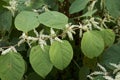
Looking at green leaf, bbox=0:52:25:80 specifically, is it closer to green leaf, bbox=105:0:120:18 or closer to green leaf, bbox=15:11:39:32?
green leaf, bbox=15:11:39:32

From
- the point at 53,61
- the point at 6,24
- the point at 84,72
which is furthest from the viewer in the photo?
the point at 84,72

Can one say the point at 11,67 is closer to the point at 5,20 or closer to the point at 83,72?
the point at 5,20

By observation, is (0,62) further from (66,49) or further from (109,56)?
(109,56)

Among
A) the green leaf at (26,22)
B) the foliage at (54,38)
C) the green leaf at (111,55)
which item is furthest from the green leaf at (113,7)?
the green leaf at (26,22)

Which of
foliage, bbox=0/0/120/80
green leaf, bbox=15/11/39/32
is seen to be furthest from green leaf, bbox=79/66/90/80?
green leaf, bbox=15/11/39/32

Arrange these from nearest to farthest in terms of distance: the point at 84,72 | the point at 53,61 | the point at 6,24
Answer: the point at 53,61, the point at 6,24, the point at 84,72

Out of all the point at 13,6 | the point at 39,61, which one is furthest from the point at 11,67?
the point at 13,6

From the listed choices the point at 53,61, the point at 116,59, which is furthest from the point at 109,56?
the point at 53,61
